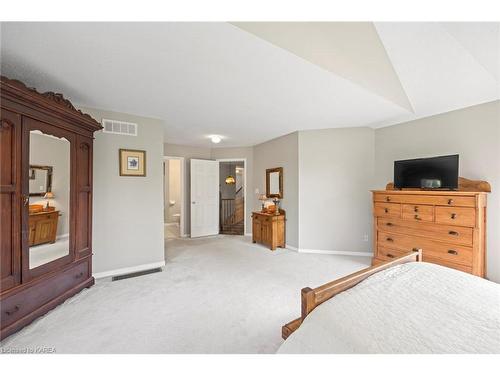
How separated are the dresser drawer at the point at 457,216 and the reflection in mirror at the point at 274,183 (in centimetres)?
272

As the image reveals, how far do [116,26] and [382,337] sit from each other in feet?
7.53

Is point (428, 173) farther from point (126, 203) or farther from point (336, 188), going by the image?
point (126, 203)

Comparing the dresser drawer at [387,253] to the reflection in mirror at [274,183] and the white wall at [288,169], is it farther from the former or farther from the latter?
the reflection in mirror at [274,183]

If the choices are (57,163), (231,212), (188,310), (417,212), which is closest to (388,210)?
(417,212)

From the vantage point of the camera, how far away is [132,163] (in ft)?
10.4

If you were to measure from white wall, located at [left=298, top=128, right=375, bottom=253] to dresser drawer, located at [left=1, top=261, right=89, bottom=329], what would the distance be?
3.42 m

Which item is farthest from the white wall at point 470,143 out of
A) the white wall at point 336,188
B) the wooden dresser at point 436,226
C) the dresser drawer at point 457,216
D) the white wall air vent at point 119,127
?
the white wall air vent at point 119,127

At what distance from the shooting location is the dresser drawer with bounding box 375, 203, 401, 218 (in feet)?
10.1

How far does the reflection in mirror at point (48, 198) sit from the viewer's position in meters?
1.99

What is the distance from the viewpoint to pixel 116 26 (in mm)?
1474

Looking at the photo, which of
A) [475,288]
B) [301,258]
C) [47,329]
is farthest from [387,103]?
[47,329]
